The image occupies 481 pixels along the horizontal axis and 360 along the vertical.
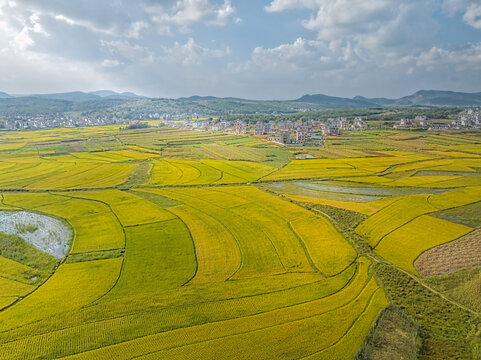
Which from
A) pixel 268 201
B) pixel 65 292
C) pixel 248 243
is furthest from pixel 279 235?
pixel 65 292

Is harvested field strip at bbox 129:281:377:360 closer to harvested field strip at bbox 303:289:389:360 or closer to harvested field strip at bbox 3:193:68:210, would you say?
harvested field strip at bbox 303:289:389:360

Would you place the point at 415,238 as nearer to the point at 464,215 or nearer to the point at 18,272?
the point at 464,215

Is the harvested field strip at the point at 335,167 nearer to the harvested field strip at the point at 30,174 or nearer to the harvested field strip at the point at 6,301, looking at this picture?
the harvested field strip at the point at 30,174

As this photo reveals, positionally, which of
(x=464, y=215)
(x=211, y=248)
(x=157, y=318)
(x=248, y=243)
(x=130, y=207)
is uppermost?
(x=464, y=215)

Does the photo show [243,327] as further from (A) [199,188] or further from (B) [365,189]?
(B) [365,189]

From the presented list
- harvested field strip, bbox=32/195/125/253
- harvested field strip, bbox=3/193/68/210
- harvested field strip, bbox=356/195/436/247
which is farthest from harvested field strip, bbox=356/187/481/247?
harvested field strip, bbox=3/193/68/210

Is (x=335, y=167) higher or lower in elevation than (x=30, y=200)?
higher
